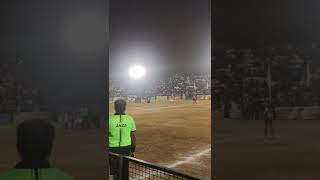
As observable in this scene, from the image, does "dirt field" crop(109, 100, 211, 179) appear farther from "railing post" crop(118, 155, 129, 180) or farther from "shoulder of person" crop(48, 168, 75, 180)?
"shoulder of person" crop(48, 168, 75, 180)

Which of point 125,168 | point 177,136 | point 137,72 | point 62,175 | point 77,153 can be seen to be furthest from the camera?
point 177,136

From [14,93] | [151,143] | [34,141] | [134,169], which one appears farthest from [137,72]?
[34,141]

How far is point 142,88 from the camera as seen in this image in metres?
6.63

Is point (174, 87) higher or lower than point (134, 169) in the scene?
higher

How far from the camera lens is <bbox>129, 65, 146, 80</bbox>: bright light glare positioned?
19.9 ft

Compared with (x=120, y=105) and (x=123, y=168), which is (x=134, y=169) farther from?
(x=120, y=105)

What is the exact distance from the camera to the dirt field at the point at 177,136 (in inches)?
258

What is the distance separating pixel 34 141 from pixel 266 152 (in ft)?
14.2

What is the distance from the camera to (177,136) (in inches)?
316

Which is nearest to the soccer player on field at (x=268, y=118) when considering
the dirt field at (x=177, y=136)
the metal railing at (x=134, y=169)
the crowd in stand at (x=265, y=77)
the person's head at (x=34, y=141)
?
the crowd in stand at (x=265, y=77)

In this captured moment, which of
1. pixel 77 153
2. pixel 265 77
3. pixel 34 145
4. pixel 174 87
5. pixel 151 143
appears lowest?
pixel 151 143

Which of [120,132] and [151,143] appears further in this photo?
[151,143]

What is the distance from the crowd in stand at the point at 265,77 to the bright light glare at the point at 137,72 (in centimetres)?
106

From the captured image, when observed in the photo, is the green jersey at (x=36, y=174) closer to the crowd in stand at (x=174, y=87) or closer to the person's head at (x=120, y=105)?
the person's head at (x=120, y=105)
